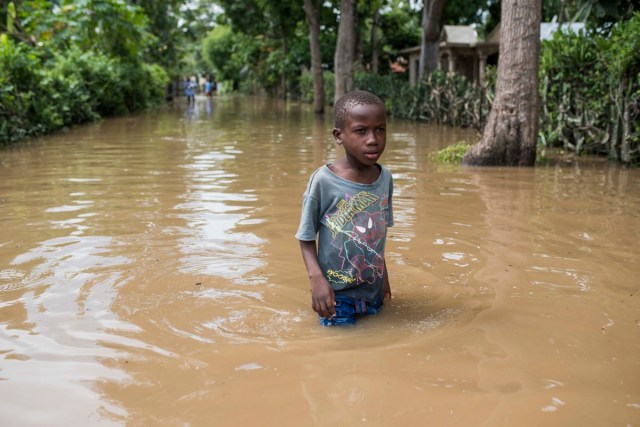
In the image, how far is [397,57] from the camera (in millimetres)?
35344

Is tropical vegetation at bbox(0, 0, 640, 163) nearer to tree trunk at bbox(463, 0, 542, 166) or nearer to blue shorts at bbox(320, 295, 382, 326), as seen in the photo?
tree trunk at bbox(463, 0, 542, 166)

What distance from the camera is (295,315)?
3.61 meters

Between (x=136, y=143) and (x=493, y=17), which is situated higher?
(x=493, y=17)

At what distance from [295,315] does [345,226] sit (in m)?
0.66

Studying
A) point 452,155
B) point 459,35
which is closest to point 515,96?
point 452,155

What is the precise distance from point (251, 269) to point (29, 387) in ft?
6.36

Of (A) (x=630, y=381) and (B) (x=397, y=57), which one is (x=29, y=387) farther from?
(B) (x=397, y=57)

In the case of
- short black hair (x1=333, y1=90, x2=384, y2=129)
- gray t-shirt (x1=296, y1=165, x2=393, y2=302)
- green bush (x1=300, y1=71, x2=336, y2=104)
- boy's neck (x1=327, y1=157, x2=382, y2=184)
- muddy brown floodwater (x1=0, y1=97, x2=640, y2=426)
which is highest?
green bush (x1=300, y1=71, x2=336, y2=104)

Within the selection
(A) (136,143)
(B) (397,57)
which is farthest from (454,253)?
(B) (397,57)

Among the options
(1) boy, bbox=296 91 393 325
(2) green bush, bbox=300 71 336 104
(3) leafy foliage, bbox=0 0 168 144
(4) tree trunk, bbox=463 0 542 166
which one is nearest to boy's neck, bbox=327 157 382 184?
(1) boy, bbox=296 91 393 325

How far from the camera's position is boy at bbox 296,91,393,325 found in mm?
3115

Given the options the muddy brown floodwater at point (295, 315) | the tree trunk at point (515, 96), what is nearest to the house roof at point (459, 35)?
the tree trunk at point (515, 96)

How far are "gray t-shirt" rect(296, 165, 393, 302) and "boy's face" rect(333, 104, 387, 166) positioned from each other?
0.63 feet

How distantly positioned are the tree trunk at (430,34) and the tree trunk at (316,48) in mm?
4400
